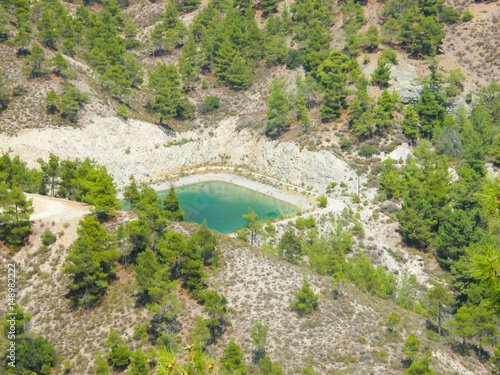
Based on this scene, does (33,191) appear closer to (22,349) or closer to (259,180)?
(22,349)

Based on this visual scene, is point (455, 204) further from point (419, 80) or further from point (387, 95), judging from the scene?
point (419, 80)

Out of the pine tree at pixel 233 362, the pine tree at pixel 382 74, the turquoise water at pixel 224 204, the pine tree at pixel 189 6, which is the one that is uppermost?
the pine tree at pixel 189 6

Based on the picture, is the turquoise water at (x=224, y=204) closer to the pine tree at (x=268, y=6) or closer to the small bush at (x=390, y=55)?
the small bush at (x=390, y=55)

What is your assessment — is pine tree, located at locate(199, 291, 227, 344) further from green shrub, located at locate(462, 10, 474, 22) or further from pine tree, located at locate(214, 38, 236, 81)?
green shrub, located at locate(462, 10, 474, 22)

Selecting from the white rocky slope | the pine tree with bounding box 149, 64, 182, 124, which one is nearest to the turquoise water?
the white rocky slope

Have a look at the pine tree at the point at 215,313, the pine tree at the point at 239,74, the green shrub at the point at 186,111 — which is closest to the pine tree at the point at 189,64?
the green shrub at the point at 186,111
